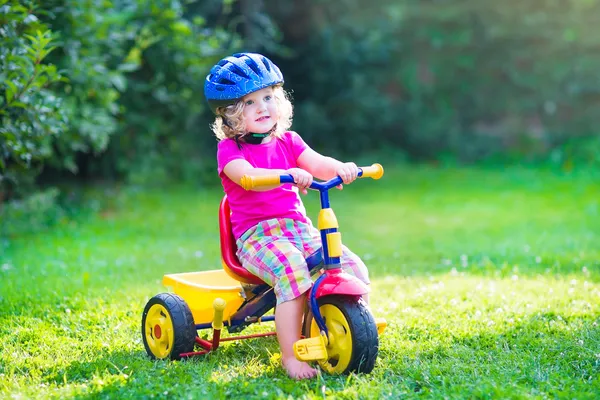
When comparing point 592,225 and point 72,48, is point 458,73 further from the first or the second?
point 72,48

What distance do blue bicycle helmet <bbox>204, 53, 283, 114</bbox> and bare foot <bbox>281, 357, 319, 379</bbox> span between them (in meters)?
1.33

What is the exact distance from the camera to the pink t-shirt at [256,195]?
398cm

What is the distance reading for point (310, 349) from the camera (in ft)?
11.6

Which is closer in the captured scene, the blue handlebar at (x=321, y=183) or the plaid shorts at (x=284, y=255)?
Result: the blue handlebar at (x=321, y=183)

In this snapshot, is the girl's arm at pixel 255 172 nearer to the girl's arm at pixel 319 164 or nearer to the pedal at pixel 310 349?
the girl's arm at pixel 319 164

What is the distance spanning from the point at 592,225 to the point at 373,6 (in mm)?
7419

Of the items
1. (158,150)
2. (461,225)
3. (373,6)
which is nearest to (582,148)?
(373,6)

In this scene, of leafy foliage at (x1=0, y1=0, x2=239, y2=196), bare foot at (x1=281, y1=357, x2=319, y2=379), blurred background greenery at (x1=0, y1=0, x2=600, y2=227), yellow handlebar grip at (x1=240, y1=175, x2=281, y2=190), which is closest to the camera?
yellow handlebar grip at (x1=240, y1=175, x2=281, y2=190)

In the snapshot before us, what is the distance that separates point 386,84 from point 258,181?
1214 cm

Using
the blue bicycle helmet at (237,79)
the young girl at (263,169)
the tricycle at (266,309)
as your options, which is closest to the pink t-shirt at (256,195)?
the young girl at (263,169)

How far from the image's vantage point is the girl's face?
4020 mm

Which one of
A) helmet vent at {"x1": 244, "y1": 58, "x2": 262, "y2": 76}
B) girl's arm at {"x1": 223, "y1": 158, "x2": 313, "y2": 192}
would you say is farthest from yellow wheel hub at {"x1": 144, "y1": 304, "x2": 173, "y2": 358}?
helmet vent at {"x1": 244, "y1": 58, "x2": 262, "y2": 76}

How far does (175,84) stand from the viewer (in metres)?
10.2

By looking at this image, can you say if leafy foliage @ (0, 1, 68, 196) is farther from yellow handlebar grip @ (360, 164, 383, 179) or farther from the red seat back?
yellow handlebar grip @ (360, 164, 383, 179)
